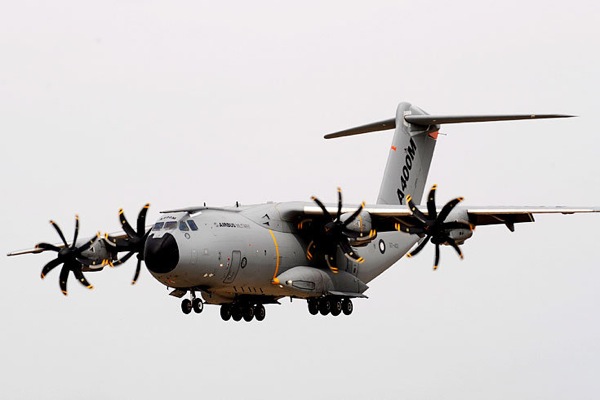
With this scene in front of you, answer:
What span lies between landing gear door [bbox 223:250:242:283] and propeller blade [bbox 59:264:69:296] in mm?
5391

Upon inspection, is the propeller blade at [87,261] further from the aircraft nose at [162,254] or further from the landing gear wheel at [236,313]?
the aircraft nose at [162,254]

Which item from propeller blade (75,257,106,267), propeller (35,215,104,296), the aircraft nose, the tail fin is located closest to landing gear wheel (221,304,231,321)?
propeller blade (75,257,106,267)

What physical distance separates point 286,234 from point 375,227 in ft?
8.15

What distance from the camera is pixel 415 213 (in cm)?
3112

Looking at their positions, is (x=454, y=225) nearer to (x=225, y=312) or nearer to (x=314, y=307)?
(x=314, y=307)

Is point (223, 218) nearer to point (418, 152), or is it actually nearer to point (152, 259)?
point (152, 259)

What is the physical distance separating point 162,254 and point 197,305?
9.13 feet

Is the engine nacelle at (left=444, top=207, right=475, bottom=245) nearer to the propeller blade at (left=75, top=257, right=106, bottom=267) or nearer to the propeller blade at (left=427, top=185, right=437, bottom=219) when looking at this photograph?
the propeller blade at (left=427, top=185, right=437, bottom=219)

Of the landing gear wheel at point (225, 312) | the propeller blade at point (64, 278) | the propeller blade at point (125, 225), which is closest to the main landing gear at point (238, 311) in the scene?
the landing gear wheel at point (225, 312)

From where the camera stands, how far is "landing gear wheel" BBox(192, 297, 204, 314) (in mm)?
32500

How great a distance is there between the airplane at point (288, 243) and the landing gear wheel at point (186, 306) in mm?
38

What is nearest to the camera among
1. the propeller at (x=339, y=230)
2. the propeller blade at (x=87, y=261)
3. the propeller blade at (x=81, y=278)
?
the propeller at (x=339, y=230)

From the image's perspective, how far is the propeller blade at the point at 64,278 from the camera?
34.4 m

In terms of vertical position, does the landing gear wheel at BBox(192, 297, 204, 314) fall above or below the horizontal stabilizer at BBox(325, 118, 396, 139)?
below
